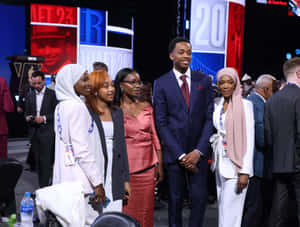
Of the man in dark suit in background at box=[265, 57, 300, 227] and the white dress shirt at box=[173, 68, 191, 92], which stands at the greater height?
the white dress shirt at box=[173, 68, 191, 92]

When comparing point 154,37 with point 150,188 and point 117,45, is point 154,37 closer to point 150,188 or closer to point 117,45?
point 117,45

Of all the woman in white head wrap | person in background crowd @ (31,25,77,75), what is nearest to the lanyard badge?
the woman in white head wrap

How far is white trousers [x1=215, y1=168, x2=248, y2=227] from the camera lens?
3715mm

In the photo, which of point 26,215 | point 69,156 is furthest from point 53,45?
point 26,215

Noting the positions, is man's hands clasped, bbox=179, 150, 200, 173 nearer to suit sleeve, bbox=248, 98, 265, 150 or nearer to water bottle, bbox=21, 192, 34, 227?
suit sleeve, bbox=248, 98, 265, 150

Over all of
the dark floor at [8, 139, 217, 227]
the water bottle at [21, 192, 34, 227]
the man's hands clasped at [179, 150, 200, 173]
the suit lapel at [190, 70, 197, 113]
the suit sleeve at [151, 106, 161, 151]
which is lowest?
the dark floor at [8, 139, 217, 227]

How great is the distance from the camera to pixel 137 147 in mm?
3740

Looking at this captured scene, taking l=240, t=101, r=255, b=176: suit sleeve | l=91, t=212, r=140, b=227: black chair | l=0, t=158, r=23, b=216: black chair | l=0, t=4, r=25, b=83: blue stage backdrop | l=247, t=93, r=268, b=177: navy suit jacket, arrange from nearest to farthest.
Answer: l=91, t=212, r=140, b=227: black chair, l=0, t=158, r=23, b=216: black chair, l=240, t=101, r=255, b=176: suit sleeve, l=247, t=93, r=268, b=177: navy suit jacket, l=0, t=4, r=25, b=83: blue stage backdrop

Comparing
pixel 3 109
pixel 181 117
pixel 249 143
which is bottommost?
pixel 249 143

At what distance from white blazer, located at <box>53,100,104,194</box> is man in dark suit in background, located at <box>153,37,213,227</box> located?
0.81 m

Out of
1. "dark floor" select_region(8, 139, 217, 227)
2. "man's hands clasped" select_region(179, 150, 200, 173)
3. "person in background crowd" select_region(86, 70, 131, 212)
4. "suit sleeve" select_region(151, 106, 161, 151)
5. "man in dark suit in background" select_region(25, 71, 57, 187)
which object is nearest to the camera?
"person in background crowd" select_region(86, 70, 131, 212)

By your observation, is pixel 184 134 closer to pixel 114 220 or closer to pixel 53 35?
pixel 114 220

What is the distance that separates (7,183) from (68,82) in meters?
0.80

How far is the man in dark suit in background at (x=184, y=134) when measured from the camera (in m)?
3.57
